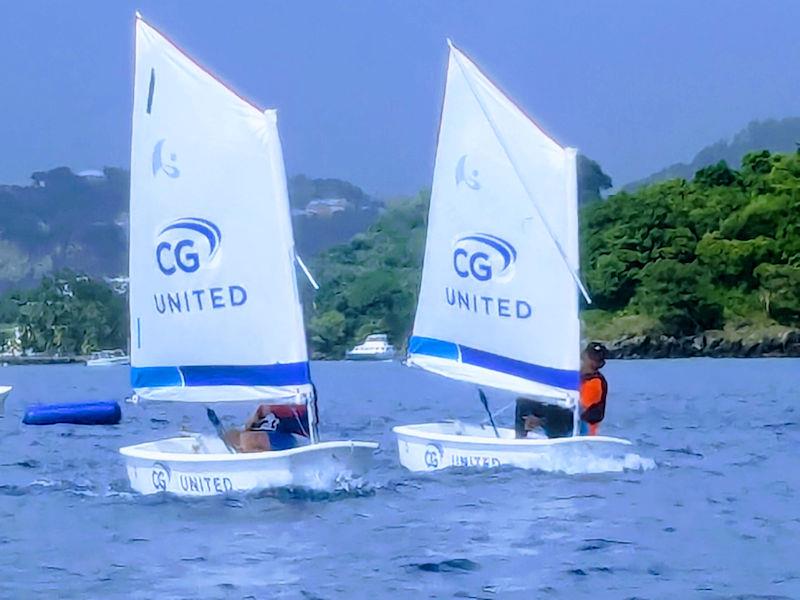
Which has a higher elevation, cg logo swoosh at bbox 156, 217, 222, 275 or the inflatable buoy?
cg logo swoosh at bbox 156, 217, 222, 275

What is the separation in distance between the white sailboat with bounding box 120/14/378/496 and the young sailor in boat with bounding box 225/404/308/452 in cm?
6

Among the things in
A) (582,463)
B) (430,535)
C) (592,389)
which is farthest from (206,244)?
(592,389)

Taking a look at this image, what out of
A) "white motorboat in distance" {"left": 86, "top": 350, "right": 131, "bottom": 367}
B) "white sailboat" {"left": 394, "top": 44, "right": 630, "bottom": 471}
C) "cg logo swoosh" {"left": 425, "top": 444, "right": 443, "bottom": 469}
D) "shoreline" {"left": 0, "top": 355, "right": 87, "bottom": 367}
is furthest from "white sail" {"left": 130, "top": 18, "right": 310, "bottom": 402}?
"shoreline" {"left": 0, "top": 355, "right": 87, "bottom": 367}

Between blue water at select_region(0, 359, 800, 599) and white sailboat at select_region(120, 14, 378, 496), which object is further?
white sailboat at select_region(120, 14, 378, 496)

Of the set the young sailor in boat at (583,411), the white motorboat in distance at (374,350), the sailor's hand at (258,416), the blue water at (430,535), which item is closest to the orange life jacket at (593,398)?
the young sailor in boat at (583,411)

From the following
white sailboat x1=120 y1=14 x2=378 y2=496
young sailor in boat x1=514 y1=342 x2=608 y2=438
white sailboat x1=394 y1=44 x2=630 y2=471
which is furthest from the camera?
white sailboat x1=394 y1=44 x2=630 y2=471

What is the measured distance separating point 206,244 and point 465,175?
5061 mm

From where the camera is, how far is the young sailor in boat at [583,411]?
84.3 feet

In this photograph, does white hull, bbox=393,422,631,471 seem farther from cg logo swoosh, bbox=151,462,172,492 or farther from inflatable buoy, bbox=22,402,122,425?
inflatable buoy, bbox=22,402,122,425

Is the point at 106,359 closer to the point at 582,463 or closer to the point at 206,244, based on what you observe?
the point at 582,463

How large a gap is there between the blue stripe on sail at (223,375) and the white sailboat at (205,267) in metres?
0.01

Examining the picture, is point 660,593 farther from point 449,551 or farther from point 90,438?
point 90,438

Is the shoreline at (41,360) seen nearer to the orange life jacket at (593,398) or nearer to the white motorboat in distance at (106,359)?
the white motorboat in distance at (106,359)

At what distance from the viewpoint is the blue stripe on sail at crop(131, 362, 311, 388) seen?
75.2ft
